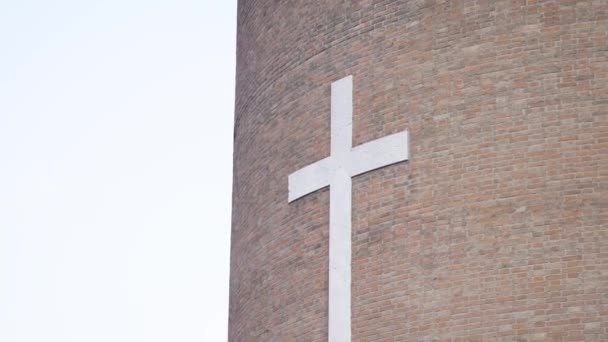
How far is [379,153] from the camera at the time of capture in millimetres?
17156

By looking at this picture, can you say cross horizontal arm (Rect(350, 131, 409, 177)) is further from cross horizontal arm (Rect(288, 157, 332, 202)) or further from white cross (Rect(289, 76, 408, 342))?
cross horizontal arm (Rect(288, 157, 332, 202))

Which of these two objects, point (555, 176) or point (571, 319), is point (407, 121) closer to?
point (555, 176)

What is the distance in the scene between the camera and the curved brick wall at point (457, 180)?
15.7 meters

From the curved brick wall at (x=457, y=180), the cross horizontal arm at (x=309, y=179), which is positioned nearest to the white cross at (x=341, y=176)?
the cross horizontal arm at (x=309, y=179)

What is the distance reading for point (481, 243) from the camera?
16000 mm

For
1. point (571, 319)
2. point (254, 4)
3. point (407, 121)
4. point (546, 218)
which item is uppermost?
point (254, 4)

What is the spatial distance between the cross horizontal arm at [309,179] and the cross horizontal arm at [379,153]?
0.41 m

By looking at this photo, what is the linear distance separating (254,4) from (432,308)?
5860 mm

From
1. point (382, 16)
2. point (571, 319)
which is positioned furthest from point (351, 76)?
point (571, 319)

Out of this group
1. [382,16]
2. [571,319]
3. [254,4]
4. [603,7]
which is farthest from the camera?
[254,4]

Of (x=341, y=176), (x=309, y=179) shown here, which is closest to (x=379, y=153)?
(x=341, y=176)

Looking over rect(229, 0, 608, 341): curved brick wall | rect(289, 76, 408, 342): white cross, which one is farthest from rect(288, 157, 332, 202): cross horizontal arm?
rect(229, 0, 608, 341): curved brick wall

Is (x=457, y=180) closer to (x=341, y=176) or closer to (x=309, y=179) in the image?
(x=341, y=176)

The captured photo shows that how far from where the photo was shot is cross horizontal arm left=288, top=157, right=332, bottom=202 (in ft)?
58.1
